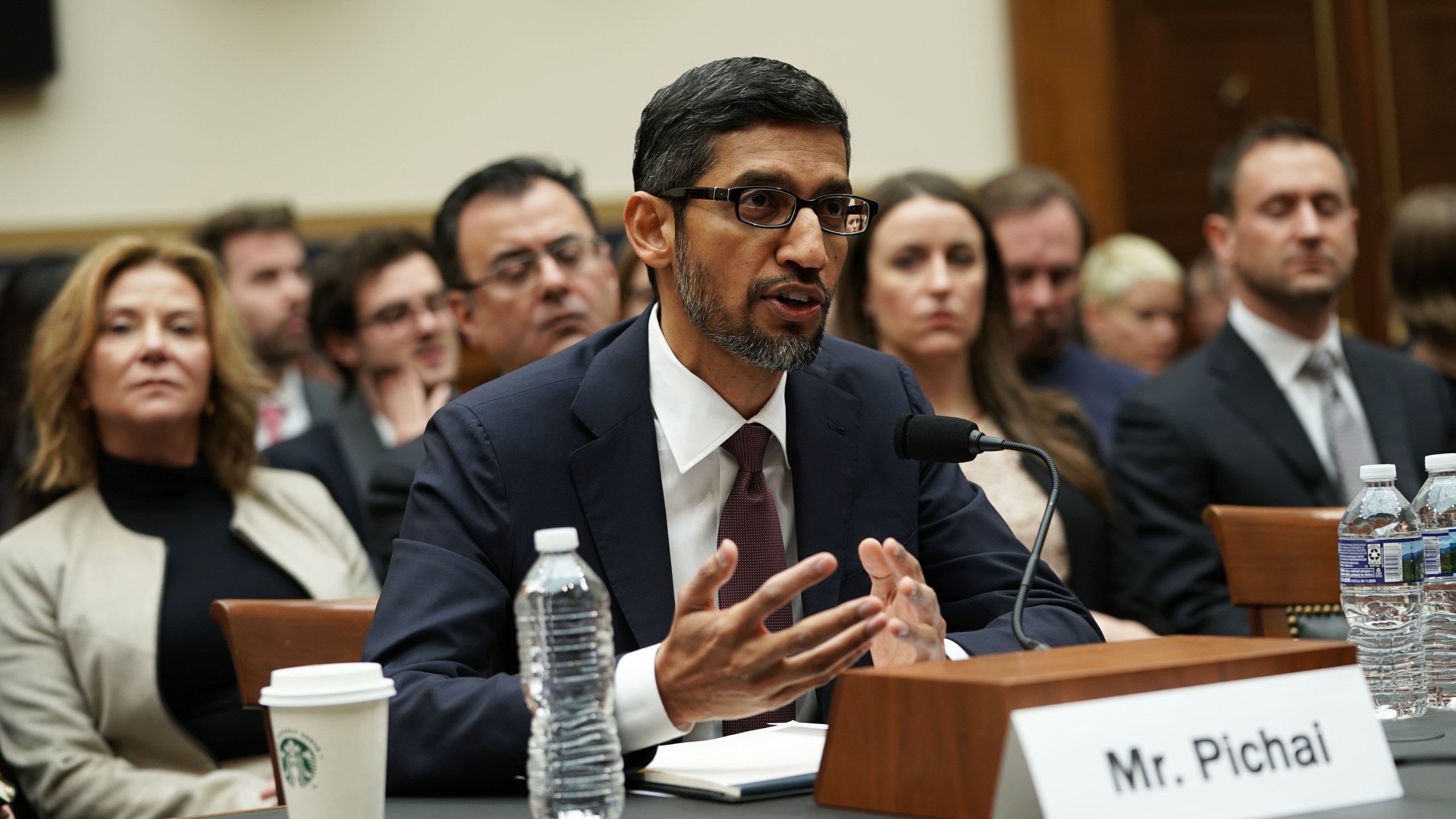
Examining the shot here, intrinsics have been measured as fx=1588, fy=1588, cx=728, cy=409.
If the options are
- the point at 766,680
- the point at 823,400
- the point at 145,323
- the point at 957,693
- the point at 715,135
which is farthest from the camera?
the point at 145,323

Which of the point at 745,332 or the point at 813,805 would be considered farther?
the point at 745,332

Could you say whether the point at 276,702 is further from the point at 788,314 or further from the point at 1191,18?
the point at 1191,18

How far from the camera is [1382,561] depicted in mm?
1785

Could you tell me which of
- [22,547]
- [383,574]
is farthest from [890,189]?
[22,547]

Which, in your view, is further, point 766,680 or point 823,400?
point 823,400

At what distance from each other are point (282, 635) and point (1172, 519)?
1980 millimetres

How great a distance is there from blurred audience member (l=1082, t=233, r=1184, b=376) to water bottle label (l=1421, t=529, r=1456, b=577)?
133 inches

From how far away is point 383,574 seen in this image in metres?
3.26

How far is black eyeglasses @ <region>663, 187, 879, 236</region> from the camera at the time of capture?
1918mm

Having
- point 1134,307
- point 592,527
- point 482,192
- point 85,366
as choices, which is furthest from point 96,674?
point 1134,307

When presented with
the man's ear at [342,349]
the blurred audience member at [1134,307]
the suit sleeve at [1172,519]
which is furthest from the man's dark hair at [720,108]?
the blurred audience member at [1134,307]

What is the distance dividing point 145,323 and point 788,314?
178cm

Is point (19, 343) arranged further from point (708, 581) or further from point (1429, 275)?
point (1429, 275)

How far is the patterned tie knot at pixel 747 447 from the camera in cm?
201
